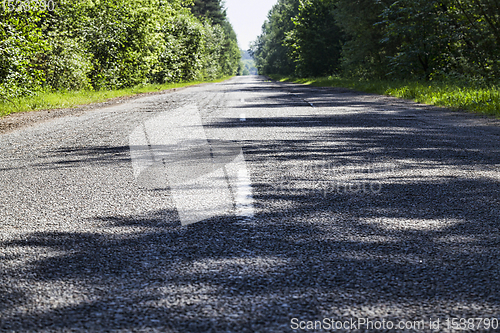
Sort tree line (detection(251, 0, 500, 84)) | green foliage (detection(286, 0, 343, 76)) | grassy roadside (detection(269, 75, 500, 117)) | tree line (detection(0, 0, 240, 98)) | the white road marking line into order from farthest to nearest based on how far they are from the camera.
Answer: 1. green foliage (detection(286, 0, 343, 76))
2. tree line (detection(251, 0, 500, 84))
3. tree line (detection(0, 0, 240, 98))
4. grassy roadside (detection(269, 75, 500, 117))
5. the white road marking line

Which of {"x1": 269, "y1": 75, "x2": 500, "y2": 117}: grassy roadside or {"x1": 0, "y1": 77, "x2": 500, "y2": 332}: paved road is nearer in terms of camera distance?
{"x1": 0, "y1": 77, "x2": 500, "y2": 332}: paved road

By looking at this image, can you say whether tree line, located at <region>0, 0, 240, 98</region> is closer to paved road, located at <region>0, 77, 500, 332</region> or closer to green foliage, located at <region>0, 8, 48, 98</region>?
green foliage, located at <region>0, 8, 48, 98</region>

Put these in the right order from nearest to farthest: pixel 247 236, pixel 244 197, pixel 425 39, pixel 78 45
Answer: pixel 247 236, pixel 244 197, pixel 425 39, pixel 78 45

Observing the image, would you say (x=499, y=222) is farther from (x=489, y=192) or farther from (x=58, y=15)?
(x=58, y=15)

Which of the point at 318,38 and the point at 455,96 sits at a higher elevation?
the point at 318,38

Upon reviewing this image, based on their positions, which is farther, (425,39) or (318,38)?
(318,38)

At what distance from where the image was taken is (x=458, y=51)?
19.7 meters

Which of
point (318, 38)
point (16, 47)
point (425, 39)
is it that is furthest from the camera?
point (318, 38)

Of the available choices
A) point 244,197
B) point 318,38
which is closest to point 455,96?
point 244,197

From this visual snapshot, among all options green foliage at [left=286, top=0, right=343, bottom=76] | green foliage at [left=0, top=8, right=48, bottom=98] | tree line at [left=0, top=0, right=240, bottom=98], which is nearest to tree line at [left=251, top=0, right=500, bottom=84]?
green foliage at [left=286, top=0, right=343, bottom=76]

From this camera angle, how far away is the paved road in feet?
7.61

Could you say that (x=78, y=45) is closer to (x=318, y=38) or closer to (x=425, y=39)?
(x=425, y=39)

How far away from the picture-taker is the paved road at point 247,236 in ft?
7.61

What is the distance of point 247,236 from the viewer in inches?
133
